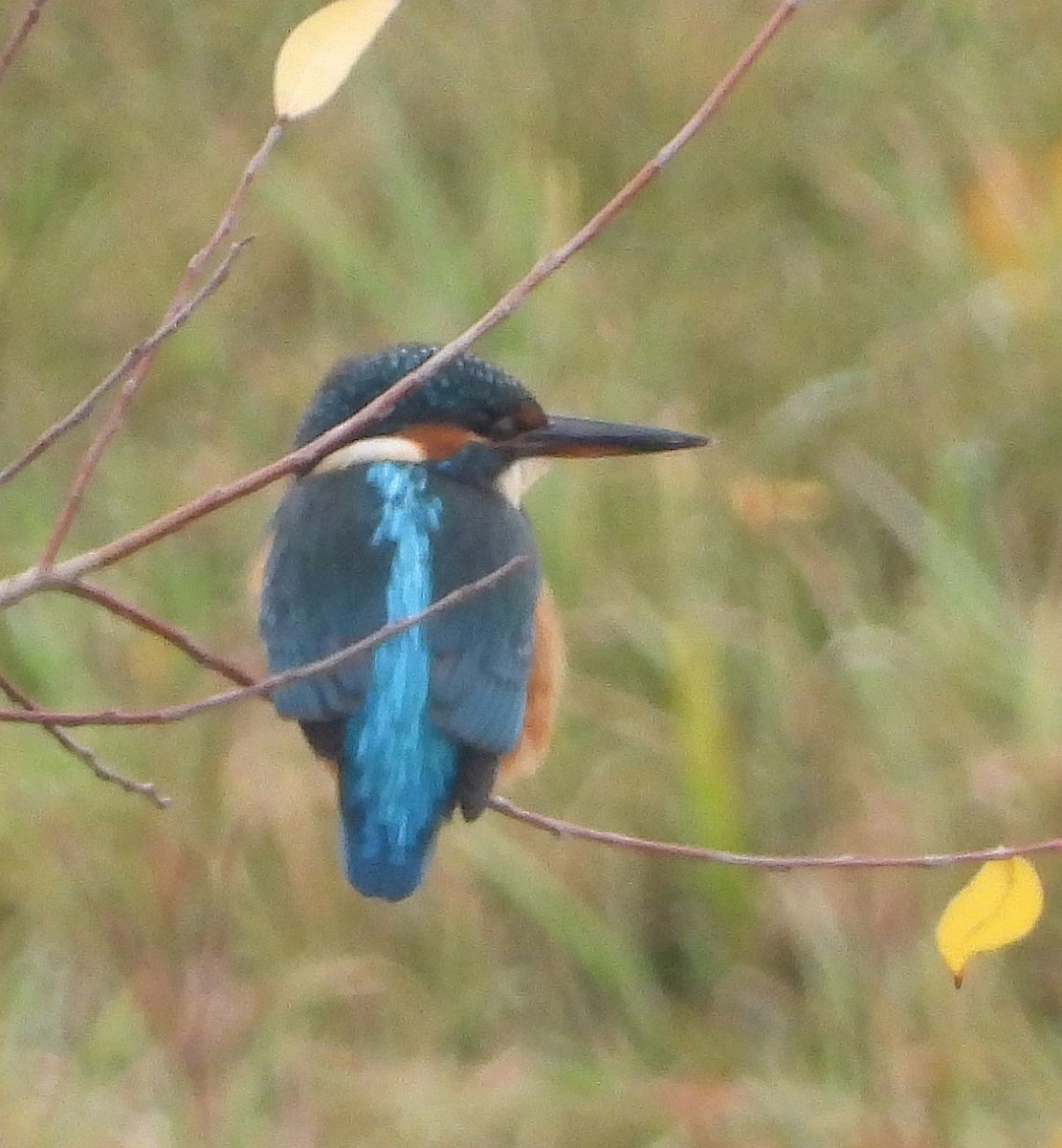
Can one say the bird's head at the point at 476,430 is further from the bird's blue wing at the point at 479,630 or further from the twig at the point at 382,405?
the twig at the point at 382,405

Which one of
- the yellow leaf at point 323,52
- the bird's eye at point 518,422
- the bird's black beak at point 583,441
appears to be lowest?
the bird's black beak at point 583,441

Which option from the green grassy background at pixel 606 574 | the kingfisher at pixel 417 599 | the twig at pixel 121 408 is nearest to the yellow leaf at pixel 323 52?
the twig at pixel 121 408

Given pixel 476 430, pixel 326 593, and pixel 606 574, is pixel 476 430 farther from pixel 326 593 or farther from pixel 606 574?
pixel 606 574

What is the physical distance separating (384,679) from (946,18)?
266 cm

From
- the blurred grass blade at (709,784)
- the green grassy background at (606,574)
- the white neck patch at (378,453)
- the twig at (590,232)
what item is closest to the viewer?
the twig at (590,232)

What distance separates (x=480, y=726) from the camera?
1.62 metres

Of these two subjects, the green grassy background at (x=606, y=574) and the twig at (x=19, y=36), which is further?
the green grassy background at (x=606, y=574)

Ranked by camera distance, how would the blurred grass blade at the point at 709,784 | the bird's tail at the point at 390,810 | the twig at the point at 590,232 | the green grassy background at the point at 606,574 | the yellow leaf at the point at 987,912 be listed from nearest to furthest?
the twig at the point at 590,232
the yellow leaf at the point at 987,912
the bird's tail at the point at 390,810
the green grassy background at the point at 606,574
the blurred grass blade at the point at 709,784

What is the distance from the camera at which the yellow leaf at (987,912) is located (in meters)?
1.16

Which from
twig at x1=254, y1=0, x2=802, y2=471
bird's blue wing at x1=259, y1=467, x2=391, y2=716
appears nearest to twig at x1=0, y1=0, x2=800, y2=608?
twig at x1=254, y1=0, x2=802, y2=471

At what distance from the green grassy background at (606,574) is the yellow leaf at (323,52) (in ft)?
4.48

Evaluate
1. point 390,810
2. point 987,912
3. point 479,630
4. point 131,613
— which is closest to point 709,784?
point 479,630

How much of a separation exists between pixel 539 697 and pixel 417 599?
0.25 meters

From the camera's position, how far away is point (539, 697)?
1881mm
